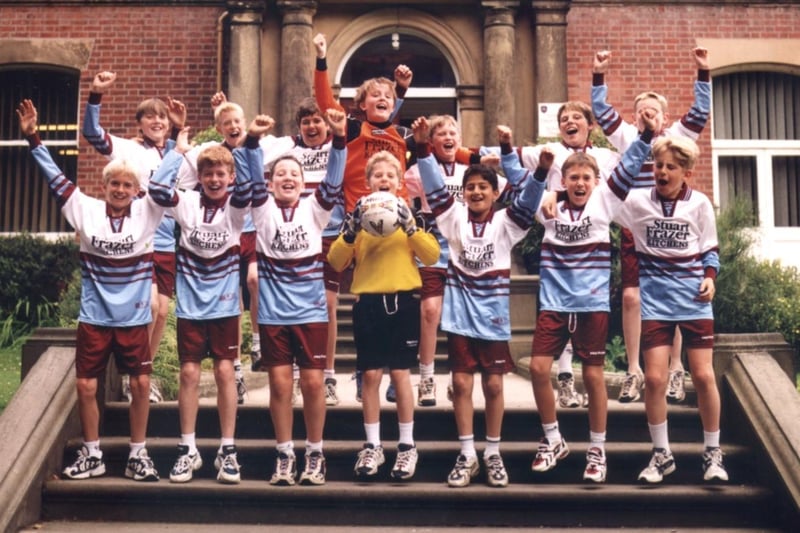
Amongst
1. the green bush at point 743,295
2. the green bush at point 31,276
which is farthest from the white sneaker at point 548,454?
the green bush at point 31,276

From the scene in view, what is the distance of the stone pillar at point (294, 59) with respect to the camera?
10.6 meters

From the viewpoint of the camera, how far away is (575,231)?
5.29 meters

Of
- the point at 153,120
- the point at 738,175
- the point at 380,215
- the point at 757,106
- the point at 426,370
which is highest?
the point at 757,106

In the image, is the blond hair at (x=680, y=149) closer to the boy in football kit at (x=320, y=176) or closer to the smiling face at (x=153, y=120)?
the boy in football kit at (x=320, y=176)

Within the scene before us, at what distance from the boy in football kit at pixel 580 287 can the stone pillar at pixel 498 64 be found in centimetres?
553

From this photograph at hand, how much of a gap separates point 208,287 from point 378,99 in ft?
5.28

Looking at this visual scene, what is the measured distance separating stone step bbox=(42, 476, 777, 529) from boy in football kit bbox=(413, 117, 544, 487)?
14 centimetres

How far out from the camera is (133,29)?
38.5 ft

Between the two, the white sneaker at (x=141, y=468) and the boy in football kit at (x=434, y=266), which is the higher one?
the boy in football kit at (x=434, y=266)

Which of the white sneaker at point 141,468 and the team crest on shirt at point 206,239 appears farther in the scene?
the team crest on shirt at point 206,239

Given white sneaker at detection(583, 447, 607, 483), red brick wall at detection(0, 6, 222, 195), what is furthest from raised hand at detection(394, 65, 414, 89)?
red brick wall at detection(0, 6, 222, 195)

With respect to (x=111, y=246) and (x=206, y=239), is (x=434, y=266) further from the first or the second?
(x=111, y=246)

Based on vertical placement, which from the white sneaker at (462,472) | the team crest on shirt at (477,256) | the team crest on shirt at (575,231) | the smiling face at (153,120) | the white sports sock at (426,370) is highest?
the smiling face at (153,120)

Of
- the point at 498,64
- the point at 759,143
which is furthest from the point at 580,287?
the point at 759,143
